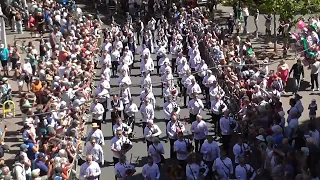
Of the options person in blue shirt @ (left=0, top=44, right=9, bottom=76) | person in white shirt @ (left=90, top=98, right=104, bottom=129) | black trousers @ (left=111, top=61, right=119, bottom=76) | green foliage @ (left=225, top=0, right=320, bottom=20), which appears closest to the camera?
person in white shirt @ (left=90, top=98, right=104, bottom=129)

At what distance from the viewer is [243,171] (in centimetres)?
1334

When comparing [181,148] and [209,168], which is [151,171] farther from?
[209,168]

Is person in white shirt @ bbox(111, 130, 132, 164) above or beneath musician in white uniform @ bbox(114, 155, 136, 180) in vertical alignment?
above

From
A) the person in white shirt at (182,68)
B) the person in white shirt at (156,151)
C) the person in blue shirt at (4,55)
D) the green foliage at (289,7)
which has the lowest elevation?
the person in white shirt at (156,151)

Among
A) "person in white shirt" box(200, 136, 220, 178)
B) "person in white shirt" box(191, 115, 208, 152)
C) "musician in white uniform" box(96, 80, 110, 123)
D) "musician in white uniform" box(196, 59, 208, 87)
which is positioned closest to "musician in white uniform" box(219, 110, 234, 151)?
"person in white shirt" box(191, 115, 208, 152)

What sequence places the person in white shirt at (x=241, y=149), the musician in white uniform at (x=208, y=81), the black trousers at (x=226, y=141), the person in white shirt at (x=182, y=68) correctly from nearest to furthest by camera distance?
the person in white shirt at (x=241, y=149) < the black trousers at (x=226, y=141) < the musician in white uniform at (x=208, y=81) < the person in white shirt at (x=182, y=68)

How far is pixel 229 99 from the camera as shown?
18.5m

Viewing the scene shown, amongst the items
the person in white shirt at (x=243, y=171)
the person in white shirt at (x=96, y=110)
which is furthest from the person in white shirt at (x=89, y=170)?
the person in white shirt at (x=96, y=110)

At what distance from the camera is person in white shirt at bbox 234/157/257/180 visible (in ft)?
43.8

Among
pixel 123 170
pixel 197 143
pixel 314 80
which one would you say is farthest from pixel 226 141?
pixel 314 80

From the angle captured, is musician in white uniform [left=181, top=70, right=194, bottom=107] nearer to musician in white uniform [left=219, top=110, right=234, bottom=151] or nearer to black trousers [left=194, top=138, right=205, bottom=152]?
musician in white uniform [left=219, top=110, right=234, bottom=151]

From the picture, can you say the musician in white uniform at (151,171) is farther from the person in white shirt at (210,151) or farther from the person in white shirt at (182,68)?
the person in white shirt at (182,68)

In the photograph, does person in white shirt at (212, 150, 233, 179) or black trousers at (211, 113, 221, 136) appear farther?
black trousers at (211, 113, 221, 136)

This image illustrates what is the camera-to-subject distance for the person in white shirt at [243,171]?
13352mm
